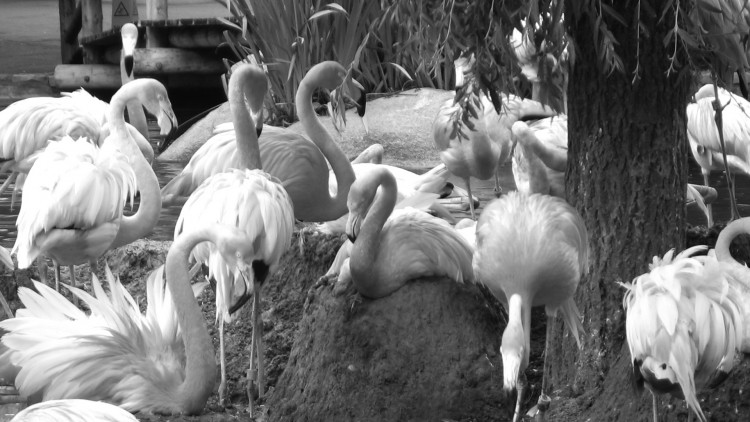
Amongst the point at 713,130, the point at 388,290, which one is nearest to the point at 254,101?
the point at 388,290

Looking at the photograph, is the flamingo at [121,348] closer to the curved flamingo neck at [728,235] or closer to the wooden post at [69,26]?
the curved flamingo neck at [728,235]

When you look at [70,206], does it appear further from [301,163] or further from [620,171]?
[620,171]

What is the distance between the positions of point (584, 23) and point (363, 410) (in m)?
1.69

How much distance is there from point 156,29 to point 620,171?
955 centimetres

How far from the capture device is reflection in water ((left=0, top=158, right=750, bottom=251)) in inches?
282

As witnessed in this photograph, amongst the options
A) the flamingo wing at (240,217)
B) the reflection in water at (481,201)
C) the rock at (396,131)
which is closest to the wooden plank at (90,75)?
the rock at (396,131)

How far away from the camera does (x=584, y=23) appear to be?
14.3 feet

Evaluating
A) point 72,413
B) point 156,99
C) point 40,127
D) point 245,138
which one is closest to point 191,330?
point 72,413

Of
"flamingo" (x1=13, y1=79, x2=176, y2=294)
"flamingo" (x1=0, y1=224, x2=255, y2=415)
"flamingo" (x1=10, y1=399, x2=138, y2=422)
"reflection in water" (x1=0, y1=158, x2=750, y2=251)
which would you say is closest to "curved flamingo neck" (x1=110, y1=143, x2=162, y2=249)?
"flamingo" (x1=13, y1=79, x2=176, y2=294)

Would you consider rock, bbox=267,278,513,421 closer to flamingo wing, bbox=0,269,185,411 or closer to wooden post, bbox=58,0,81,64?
flamingo wing, bbox=0,269,185,411

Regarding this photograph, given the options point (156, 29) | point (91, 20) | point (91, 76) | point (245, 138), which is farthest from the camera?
point (91, 20)

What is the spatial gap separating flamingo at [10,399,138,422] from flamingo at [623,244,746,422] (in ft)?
5.39

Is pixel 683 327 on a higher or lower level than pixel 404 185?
higher

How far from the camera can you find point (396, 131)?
9930 millimetres
